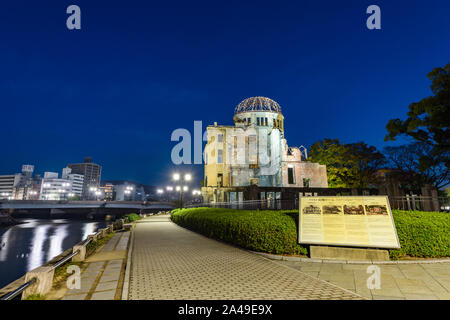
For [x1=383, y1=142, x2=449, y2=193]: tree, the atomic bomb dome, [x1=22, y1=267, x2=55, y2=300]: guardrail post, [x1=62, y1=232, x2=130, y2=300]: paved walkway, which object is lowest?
[x1=62, y1=232, x2=130, y2=300]: paved walkway

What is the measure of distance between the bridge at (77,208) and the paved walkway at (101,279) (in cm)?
6055

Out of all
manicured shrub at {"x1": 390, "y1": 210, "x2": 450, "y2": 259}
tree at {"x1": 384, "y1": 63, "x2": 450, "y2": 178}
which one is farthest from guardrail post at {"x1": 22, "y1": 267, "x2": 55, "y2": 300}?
tree at {"x1": 384, "y1": 63, "x2": 450, "y2": 178}

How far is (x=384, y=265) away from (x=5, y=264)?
28127mm

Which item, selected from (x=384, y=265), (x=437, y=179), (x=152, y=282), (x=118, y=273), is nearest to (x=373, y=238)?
(x=384, y=265)

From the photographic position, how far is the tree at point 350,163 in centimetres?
3719

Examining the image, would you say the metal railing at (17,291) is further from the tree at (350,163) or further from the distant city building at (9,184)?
the distant city building at (9,184)

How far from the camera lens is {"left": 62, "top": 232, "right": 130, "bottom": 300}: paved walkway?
5309 mm

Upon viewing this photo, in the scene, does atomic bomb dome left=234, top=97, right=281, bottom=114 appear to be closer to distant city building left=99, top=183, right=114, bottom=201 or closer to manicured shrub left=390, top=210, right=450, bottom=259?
manicured shrub left=390, top=210, right=450, bottom=259

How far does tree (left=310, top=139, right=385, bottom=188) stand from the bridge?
161 ft

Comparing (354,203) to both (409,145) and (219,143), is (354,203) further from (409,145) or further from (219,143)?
(219,143)

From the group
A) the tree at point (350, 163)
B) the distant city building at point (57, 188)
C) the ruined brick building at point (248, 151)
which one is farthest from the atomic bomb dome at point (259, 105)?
the distant city building at point (57, 188)

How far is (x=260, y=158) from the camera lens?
163ft
